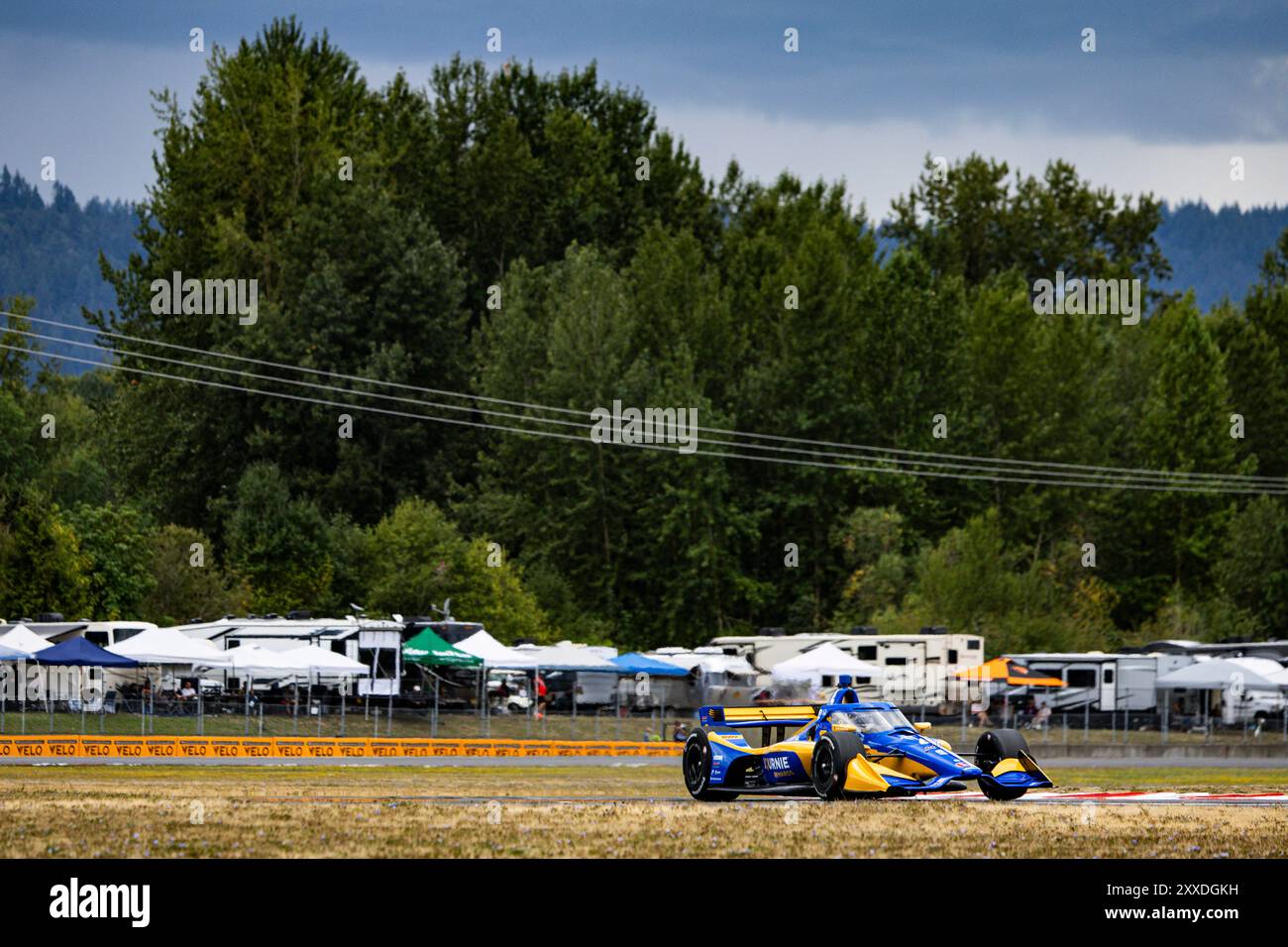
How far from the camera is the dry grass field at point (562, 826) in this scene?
17969 mm

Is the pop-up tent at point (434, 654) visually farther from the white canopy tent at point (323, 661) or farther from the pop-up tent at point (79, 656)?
the pop-up tent at point (79, 656)

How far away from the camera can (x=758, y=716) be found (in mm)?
26953

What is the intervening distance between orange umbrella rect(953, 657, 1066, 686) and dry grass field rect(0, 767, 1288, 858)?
38701 mm

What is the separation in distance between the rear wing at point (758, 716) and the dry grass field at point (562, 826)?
4.58 ft

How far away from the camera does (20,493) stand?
265 feet

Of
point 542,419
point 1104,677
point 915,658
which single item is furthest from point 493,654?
point 542,419

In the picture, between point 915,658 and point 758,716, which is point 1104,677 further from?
point 758,716

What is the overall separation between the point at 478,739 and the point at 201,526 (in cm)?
4621

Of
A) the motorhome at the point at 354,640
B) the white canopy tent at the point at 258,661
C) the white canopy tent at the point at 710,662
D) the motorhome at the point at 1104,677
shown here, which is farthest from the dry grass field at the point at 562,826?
the motorhome at the point at 1104,677

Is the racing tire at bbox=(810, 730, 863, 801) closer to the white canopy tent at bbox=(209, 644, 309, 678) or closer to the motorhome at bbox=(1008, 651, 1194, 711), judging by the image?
the white canopy tent at bbox=(209, 644, 309, 678)

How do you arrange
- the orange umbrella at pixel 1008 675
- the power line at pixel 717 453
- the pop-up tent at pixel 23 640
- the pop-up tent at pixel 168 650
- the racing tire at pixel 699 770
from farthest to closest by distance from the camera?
the power line at pixel 717 453 → the orange umbrella at pixel 1008 675 → the pop-up tent at pixel 23 640 → the pop-up tent at pixel 168 650 → the racing tire at pixel 699 770

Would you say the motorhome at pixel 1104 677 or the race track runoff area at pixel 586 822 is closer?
the race track runoff area at pixel 586 822

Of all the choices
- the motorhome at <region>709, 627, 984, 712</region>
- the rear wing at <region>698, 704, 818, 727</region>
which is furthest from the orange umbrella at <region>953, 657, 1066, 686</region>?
the rear wing at <region>698, 704, 818, 727</region>

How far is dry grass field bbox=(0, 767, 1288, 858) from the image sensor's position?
18.0m
